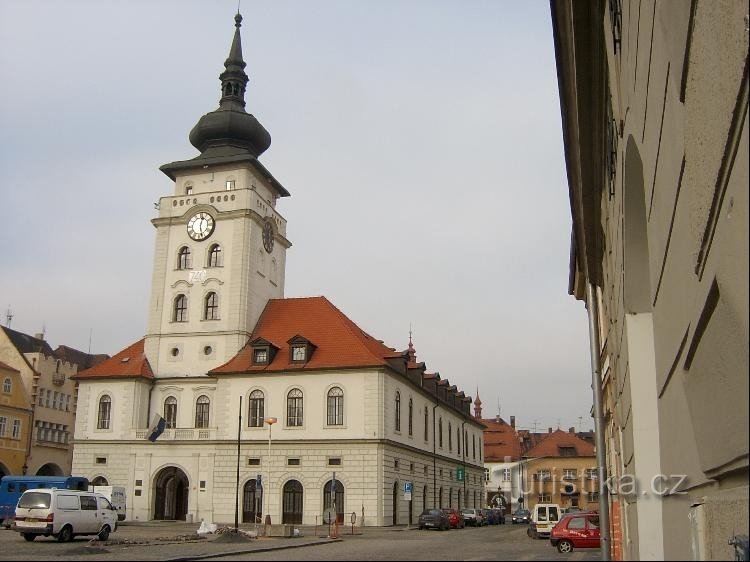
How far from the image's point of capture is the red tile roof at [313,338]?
Result: 46781mm

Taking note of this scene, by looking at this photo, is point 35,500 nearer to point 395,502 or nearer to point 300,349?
point 300,349

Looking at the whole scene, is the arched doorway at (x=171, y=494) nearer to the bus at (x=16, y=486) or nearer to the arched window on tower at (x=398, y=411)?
the bus at (x=16, y=486)

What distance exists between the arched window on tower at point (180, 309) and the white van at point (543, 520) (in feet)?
85.0

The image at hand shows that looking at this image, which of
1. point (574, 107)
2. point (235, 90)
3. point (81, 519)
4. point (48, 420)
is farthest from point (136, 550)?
point (48, 420)

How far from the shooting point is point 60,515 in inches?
1041

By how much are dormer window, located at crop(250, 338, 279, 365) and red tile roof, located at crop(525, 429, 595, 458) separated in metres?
49.1

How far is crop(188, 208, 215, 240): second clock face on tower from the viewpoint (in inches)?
2055

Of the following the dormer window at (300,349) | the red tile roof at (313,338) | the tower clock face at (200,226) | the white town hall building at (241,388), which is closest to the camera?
the white town hall building at (241,388)

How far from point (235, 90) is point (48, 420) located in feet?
108

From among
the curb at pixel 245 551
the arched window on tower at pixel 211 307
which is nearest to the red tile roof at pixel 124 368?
the arched window on tower at pixel 211 307

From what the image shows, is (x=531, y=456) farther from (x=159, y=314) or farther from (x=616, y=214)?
(x=616, y=214)

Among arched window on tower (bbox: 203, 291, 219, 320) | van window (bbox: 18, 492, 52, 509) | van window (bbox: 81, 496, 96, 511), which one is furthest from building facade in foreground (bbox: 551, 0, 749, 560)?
arched window on tower (bbox: 203, 291, 219, 320)

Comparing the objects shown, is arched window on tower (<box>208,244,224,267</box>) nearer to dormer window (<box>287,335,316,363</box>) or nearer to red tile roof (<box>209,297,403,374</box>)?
red tile roof (<box>209,297,403,374</box>)

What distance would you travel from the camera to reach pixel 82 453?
49.7 m
